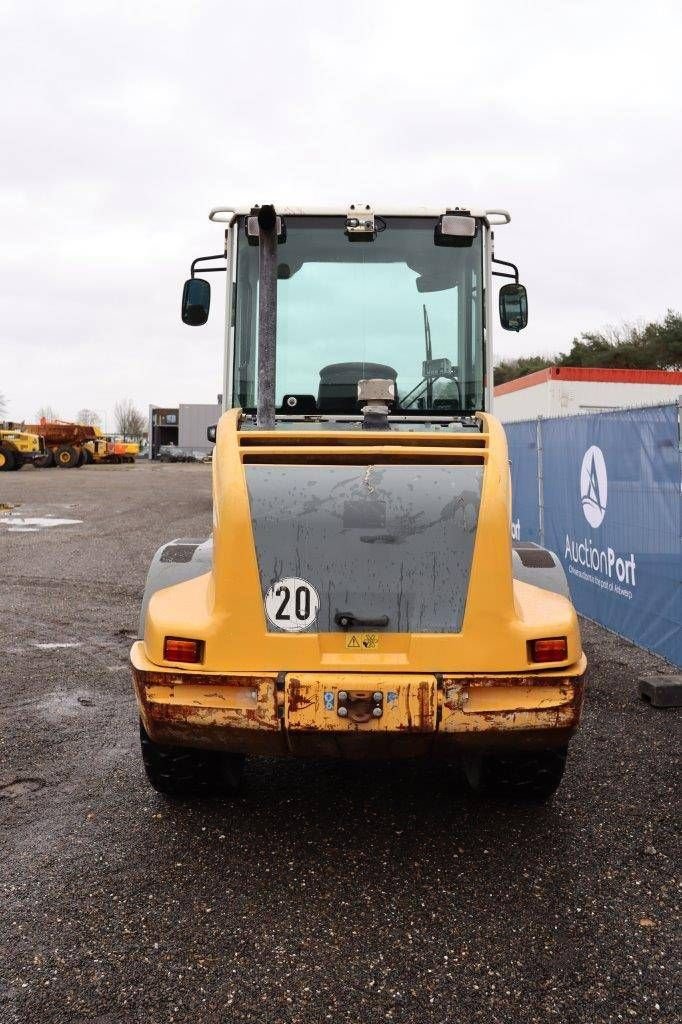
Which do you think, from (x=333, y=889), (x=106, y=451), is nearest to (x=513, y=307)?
(x=333, y=889)

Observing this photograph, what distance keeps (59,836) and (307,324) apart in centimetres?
272

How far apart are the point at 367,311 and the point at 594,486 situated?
370 centimetres

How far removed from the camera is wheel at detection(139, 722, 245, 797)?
3373 mm

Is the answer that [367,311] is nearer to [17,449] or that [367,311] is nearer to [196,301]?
[196,301]

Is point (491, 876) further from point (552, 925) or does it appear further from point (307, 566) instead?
point (307, 566)

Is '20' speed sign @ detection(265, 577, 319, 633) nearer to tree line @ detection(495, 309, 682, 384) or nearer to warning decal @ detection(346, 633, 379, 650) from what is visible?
warning decal @ detection(346, 633, 379, 650)

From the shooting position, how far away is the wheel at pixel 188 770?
337cm

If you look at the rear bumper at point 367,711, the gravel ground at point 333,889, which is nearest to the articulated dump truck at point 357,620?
the rear bumper at point 367,711

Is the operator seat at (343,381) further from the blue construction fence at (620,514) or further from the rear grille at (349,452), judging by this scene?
the blue construction fence at (620,514)

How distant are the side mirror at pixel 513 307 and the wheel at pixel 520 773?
2.45 meters

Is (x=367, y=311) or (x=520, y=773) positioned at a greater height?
(x=367, y=311)

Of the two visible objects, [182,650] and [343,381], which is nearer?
[182,650]

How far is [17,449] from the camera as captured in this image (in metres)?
34.8

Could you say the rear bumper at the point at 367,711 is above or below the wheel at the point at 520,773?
above
